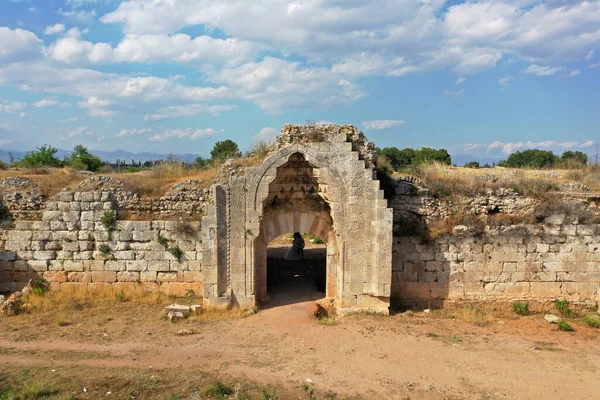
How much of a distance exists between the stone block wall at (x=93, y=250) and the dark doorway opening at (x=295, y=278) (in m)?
2.29

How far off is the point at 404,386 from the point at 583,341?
202 inches

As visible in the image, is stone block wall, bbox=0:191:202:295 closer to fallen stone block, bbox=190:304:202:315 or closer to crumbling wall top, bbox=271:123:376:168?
fallen stone block, bbox=190:304:202:315

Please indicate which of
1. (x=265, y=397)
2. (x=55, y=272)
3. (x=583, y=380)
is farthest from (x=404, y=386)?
(x=55, y=272)

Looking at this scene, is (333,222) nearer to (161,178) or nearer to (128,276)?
(128,276)

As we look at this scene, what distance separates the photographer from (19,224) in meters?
11.1

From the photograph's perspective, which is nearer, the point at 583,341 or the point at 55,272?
the point at 583,341

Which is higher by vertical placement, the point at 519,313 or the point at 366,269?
the point at 366,269

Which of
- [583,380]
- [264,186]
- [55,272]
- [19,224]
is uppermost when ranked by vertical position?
[264,186]

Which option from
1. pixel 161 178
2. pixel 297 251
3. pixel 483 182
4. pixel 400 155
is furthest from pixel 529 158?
pixel 161 178

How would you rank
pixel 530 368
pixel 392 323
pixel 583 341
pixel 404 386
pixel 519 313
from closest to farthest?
pixel 404 386 → pixel 530 368 → pixel 583 341 → pixel 392 323 → pixel 519 313

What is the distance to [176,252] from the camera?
35.6 ft

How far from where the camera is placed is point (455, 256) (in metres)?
10.5

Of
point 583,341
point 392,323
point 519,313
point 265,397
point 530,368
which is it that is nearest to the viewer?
point 265,397

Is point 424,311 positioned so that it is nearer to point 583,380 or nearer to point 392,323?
point 392,323
